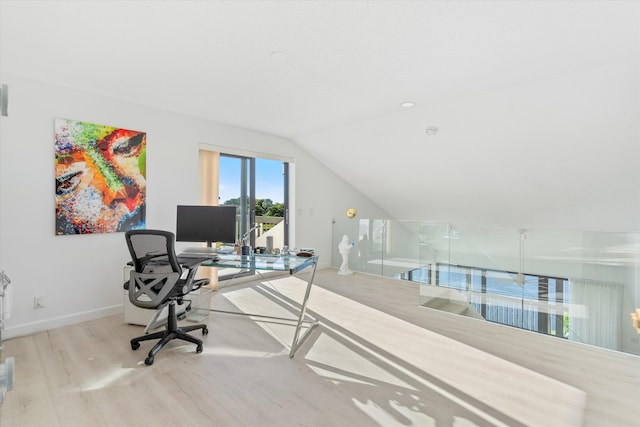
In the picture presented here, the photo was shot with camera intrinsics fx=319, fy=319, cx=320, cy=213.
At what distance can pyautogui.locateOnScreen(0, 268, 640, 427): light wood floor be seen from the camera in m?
1.95

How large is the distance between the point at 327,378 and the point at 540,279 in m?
2.78

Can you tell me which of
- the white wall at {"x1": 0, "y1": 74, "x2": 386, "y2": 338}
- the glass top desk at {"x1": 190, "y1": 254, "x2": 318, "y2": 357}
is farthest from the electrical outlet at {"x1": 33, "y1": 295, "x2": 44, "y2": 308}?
the glass top desk at {"x1": 190, "y1": 254, "x2": 318, "y2": 357}

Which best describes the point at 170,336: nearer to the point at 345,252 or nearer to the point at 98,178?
the point at 98,178

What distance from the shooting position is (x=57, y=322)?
328cm

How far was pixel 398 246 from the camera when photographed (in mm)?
5668

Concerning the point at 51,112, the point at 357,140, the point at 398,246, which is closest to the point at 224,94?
the point at 51,112

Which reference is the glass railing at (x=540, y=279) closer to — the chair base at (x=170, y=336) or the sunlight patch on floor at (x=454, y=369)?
→ the sunlight patch on floor at (x=454, y=369)

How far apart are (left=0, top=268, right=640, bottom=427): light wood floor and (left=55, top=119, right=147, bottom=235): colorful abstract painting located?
111 cm

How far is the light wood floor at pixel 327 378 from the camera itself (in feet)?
6.38

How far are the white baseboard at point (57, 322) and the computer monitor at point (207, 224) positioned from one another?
3.73ft

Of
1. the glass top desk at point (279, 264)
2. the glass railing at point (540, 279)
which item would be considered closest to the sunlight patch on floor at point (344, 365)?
the glass top desk at point (279, 264)

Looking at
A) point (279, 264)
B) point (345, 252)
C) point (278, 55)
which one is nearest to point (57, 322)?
point (279, 264)

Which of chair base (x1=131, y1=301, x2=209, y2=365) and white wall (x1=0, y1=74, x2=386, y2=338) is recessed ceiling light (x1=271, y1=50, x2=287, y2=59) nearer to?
white wall (x1=0, y1=74, x2=386, y2=338)

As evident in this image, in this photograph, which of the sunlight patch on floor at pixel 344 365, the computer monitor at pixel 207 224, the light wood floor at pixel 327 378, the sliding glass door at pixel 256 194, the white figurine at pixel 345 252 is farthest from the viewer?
the white figurine at pixel 345 252
